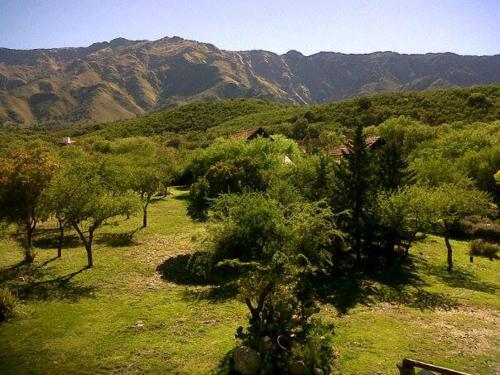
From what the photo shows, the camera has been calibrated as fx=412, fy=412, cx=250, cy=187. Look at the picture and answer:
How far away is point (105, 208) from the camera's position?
85.1 feet

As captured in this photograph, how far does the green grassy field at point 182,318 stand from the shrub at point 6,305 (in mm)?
423

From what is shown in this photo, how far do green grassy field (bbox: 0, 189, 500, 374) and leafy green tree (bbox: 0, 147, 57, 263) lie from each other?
12.1 ft

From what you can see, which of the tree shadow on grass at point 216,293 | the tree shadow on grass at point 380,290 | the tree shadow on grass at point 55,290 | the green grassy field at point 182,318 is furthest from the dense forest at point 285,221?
the green grassy field at point 182,318

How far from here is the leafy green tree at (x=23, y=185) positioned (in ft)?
80.6

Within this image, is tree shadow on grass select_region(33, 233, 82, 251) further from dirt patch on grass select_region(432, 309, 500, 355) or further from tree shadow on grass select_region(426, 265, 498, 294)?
tree shadow on grass select_region(426, 265, 498, 294)

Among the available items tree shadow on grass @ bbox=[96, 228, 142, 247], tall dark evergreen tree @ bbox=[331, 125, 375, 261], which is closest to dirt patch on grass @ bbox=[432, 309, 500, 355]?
tall dark evergreen tree @ bbox=[331, 125, 375, 261]

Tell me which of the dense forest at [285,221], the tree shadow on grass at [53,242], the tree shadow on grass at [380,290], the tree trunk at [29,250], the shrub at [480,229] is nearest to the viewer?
the dense forest at [285,221]

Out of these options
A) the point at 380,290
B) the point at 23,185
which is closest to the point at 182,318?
the point at 380,290

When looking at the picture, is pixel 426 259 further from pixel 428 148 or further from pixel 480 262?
pixel 428 148

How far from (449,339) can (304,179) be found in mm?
15932

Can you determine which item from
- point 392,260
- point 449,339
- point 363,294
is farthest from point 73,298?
point 392,260

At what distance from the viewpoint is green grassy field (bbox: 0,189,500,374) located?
16328 millimetres

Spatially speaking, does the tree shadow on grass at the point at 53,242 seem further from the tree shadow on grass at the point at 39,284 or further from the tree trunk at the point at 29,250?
the tree shadow on grass at the point at 39,284

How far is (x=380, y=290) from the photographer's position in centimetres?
2419
